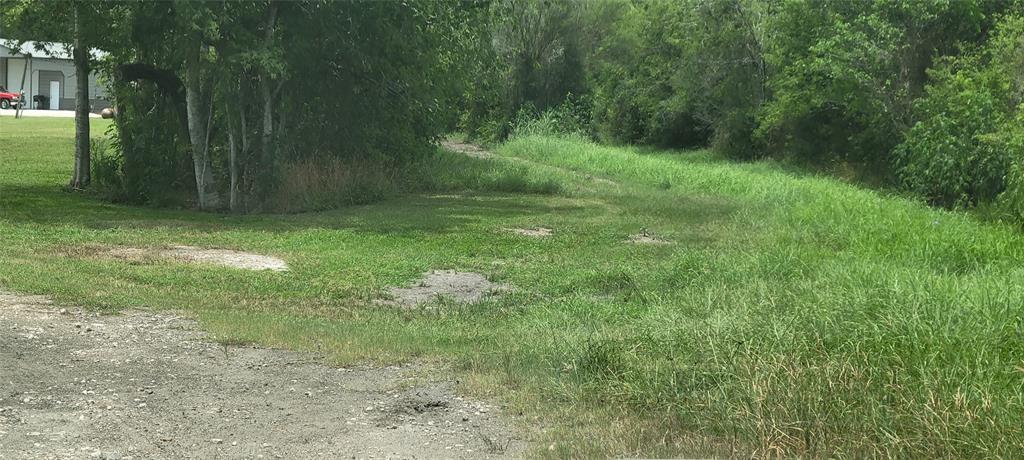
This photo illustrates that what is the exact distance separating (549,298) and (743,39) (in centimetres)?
3033

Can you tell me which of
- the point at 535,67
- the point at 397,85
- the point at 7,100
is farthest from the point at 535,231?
the point at 7,100

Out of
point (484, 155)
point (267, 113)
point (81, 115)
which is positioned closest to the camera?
point (267, 113)

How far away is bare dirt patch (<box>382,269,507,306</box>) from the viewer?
11102mm

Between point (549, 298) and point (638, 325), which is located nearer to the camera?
point (638, 325)

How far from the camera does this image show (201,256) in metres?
13.3

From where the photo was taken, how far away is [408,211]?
65.0ft

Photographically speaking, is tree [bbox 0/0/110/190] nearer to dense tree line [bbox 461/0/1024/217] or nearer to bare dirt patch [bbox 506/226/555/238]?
bare dirt patch [bbox 506/226/555/238]

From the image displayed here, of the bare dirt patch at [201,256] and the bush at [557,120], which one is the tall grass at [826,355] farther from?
the bush at [557,120]

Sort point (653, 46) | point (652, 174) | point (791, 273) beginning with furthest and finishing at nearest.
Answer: point (653, 46), point (652, 174), point (791, 273)

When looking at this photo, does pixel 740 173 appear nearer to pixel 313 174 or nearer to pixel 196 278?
pixel 313 174

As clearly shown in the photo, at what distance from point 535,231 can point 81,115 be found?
1090 cm

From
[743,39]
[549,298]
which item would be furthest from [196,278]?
[743,39]

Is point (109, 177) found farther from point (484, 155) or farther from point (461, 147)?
point (461, 147)

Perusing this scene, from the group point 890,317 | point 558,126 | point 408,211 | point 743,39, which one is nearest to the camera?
point 890,317
